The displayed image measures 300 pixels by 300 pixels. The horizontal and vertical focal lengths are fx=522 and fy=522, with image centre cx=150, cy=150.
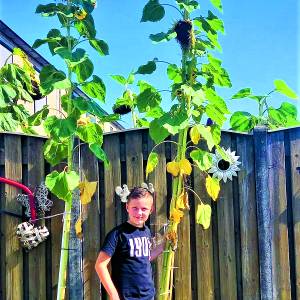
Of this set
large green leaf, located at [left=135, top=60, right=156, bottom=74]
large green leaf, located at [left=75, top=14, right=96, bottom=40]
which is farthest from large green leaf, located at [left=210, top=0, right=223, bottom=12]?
large green leaf, located at [left=75, top=14, right=96, bottom=40]

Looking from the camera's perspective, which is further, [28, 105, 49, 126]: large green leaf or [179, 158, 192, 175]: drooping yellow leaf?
[28, 105, 49, 126]: large green leaf

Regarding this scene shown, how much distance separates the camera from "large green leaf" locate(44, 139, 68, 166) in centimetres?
366

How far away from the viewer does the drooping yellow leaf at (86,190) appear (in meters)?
3.69

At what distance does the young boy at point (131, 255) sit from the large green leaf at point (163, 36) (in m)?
1.04

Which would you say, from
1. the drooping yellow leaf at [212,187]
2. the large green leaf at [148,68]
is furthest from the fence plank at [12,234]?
the drooping yellow leaf at [212,187]

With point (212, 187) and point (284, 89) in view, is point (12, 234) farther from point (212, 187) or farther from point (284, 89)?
point (284, 89)

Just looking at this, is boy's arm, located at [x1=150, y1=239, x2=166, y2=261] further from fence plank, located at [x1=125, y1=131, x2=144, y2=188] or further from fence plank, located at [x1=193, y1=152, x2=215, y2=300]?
fence plank, located at [x1=125, y1=131, x2=144, y2=188]

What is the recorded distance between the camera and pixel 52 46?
3543 millimetres

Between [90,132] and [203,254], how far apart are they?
1.30 m

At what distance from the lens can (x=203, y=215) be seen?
3.67m

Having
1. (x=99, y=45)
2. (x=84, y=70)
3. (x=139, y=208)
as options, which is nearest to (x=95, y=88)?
(x=84, y=70)

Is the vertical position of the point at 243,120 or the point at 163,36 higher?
the point at 163,36

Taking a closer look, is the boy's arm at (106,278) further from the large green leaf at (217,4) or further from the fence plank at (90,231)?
the large green leaf at (217,4)

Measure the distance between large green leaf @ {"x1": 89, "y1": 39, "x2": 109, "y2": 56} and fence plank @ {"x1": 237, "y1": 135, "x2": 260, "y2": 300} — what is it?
4.08ft
